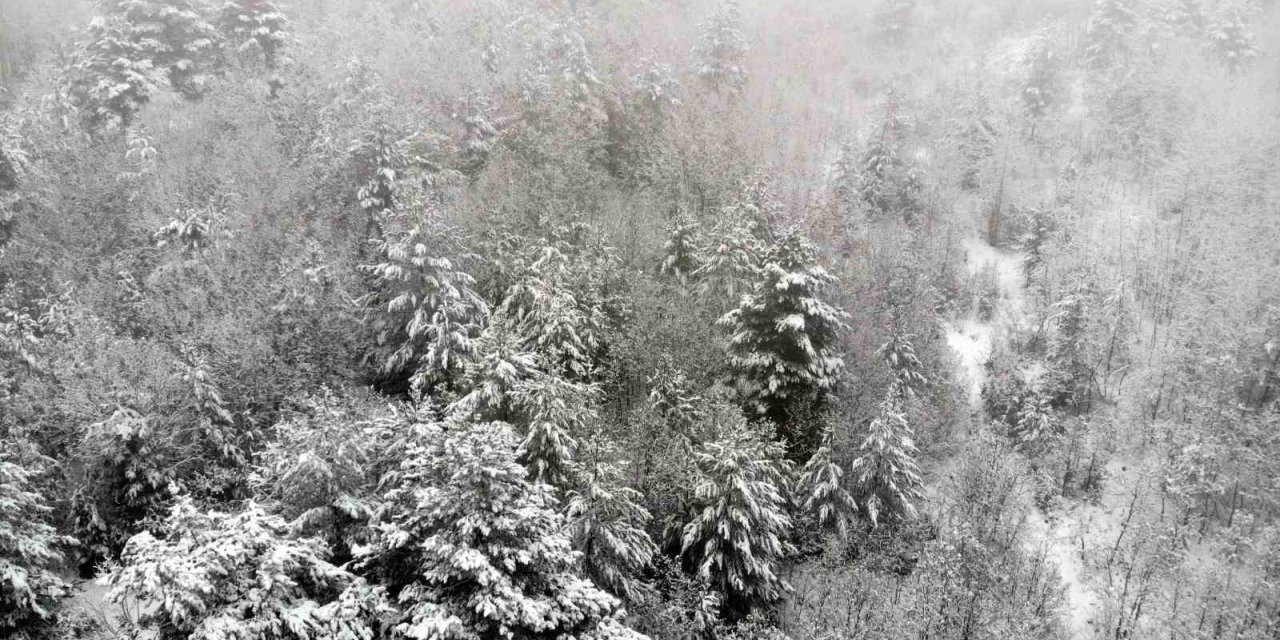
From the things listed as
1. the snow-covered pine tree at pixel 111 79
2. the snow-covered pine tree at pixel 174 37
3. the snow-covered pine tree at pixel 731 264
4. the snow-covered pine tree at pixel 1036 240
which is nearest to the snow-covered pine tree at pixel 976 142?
the snow-covered pine tree at pixel 1036 240

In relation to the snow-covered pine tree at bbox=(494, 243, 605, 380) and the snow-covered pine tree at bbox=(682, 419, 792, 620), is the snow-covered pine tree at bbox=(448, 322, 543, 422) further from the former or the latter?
the snow-covered pine tree at bbox=(682, 419, 792, 620)

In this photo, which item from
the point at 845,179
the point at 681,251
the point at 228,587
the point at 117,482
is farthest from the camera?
the point at 845,179

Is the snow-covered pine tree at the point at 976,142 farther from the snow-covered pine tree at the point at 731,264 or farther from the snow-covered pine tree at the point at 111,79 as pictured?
the snow-covered pine tree at the point at 111,79

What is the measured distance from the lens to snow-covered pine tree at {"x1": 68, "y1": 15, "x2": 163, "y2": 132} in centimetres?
3167

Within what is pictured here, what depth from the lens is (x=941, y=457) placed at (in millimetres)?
29172

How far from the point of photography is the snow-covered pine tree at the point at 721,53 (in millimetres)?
42406

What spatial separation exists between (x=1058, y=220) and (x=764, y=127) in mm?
17986

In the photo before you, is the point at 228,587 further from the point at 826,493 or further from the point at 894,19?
the point at 894,19

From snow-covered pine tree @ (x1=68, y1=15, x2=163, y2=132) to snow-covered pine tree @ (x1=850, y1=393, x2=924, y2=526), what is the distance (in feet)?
125

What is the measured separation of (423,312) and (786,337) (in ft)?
43.2

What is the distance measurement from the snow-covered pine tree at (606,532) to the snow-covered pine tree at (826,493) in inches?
324

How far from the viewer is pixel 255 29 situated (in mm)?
35500

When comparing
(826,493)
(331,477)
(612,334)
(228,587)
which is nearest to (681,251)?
(612,334)

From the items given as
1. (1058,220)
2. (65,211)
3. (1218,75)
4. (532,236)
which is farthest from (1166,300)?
(65,211)
